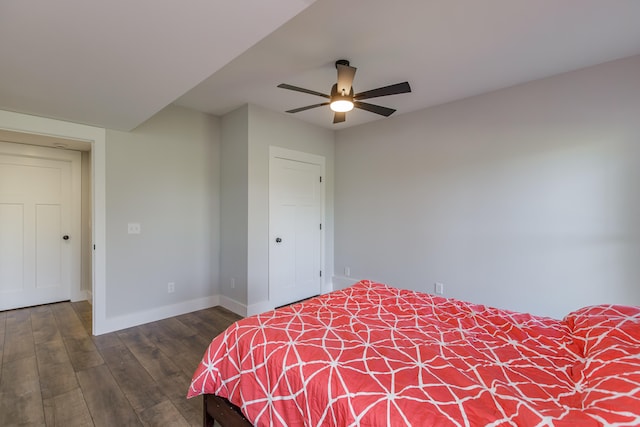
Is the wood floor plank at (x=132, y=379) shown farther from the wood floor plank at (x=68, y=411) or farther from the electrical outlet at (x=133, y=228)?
the electrical outlet at (x=133, y=228)

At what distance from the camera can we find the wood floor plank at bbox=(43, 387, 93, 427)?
67.3 inches

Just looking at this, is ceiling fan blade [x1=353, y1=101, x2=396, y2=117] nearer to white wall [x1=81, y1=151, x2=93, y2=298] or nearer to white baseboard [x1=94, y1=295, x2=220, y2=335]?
white baseboard [x1=94, y1=295, x2=220, y2=335]

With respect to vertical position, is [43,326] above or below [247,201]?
below

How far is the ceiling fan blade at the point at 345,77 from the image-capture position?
222 centimetres

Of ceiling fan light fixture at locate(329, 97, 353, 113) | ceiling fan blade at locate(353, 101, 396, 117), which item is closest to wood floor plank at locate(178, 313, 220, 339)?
ceiling fan light fixture at locate(329, 97, 353, 113)

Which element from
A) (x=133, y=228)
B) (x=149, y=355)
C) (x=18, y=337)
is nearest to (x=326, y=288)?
(x=149, y=355)

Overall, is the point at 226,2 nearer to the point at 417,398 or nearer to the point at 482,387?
the point at 417,398

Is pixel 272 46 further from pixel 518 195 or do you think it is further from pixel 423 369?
pixel 518 195

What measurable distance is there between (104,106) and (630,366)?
3.49 m

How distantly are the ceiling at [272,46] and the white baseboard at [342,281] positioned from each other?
8.78 ft

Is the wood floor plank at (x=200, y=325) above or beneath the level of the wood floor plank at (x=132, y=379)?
above

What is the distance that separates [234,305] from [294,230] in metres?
1.22

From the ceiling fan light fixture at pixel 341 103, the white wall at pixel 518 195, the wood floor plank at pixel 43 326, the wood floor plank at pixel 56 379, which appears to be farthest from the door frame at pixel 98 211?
the white wall at pixel 518 195

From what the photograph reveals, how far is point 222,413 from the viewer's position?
4.86 feet
